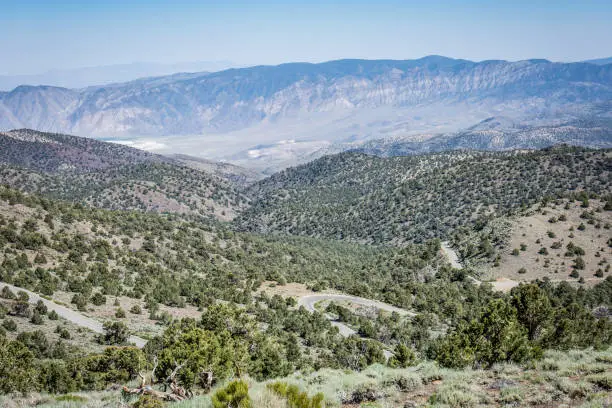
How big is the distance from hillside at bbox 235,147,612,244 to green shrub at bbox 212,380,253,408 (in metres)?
93.4

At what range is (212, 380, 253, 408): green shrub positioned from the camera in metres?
10.9

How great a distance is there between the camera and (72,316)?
1663 inches

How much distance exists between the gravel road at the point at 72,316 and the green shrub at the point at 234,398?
30.7 m

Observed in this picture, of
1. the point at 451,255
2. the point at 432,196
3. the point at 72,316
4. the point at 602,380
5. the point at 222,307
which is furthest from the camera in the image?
the point at 432,196

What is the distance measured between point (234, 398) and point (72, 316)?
37.2 m

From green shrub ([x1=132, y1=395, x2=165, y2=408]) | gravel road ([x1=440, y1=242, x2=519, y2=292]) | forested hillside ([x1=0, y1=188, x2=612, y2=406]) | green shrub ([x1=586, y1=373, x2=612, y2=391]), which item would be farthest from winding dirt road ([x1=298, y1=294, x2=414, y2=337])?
green shrub ([x1=586, y1=373, x2=612, y2=391])

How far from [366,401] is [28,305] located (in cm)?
3584

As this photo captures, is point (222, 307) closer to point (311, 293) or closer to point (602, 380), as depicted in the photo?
point (602, 380)

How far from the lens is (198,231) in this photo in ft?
314

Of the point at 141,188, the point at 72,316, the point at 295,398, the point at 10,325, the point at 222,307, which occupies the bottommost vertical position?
the point at 141,188

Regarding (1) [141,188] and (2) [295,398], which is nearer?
(2) [295,398]

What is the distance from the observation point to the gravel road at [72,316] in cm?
4003

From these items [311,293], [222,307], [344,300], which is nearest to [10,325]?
[222,307]

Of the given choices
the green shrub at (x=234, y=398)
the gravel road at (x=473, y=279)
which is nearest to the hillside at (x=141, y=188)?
the gravel road at (x=473, y=279)
